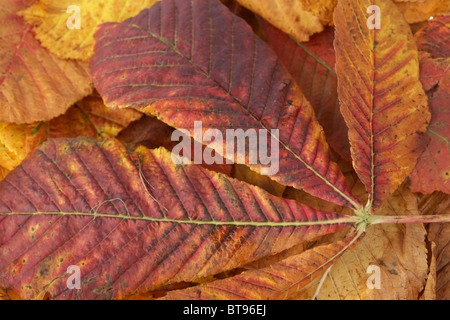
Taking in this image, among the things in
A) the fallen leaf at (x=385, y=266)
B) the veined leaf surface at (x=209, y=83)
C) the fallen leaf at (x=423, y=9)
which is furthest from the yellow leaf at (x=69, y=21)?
the fallen leaf at (x=385, y=266)

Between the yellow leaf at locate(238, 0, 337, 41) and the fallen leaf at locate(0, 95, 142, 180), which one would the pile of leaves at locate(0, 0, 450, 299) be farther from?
the fallen leaf at locate(0, 95, 142, 180)

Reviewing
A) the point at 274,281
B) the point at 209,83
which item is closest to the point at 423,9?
the point at 209,83

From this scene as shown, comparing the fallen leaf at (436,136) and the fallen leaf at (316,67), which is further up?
the fallen leaf at (316,67)

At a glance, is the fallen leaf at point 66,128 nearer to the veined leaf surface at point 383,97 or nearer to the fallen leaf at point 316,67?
the fallen leaf at point 316,67
